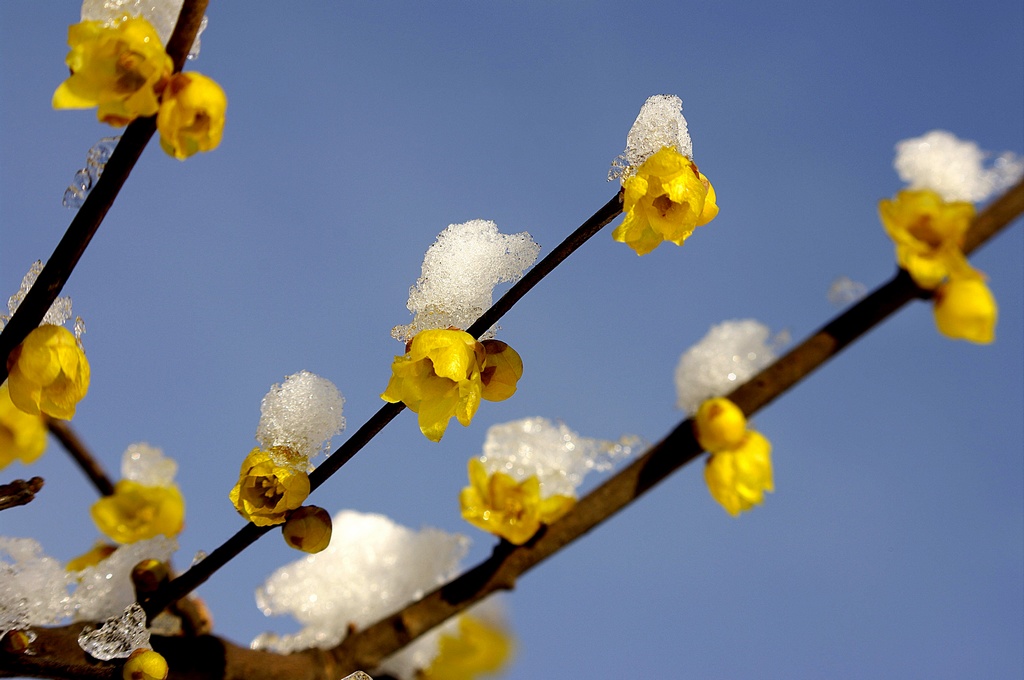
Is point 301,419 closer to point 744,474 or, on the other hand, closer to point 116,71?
point 116,71

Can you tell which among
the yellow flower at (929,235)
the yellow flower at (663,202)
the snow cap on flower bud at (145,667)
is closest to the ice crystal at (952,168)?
the yellow flower at (929,235)

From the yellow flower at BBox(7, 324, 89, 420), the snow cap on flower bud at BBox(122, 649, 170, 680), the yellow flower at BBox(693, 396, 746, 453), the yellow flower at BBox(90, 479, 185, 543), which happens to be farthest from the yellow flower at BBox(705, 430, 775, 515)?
the yellow flower at BBox(90, 479, 185, 543)

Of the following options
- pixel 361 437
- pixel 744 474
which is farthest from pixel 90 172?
pixel 744 474

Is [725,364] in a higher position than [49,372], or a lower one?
lower

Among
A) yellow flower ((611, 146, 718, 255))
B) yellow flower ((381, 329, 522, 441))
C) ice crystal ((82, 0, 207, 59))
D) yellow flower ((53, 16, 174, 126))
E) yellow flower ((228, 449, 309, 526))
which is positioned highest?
ice crystal ((82, 0, 207, 59))

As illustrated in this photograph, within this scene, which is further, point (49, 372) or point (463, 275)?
point (463, 275)

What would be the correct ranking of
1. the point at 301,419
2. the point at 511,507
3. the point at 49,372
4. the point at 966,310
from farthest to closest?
the point at 301,419
the point at 49,372
the point at 511,507
the point at 966,310

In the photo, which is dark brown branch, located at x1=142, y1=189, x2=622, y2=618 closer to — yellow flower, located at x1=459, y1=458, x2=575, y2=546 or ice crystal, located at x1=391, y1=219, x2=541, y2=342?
ice crystal, located at x1=391, y1=219, x2=541, y2=342
